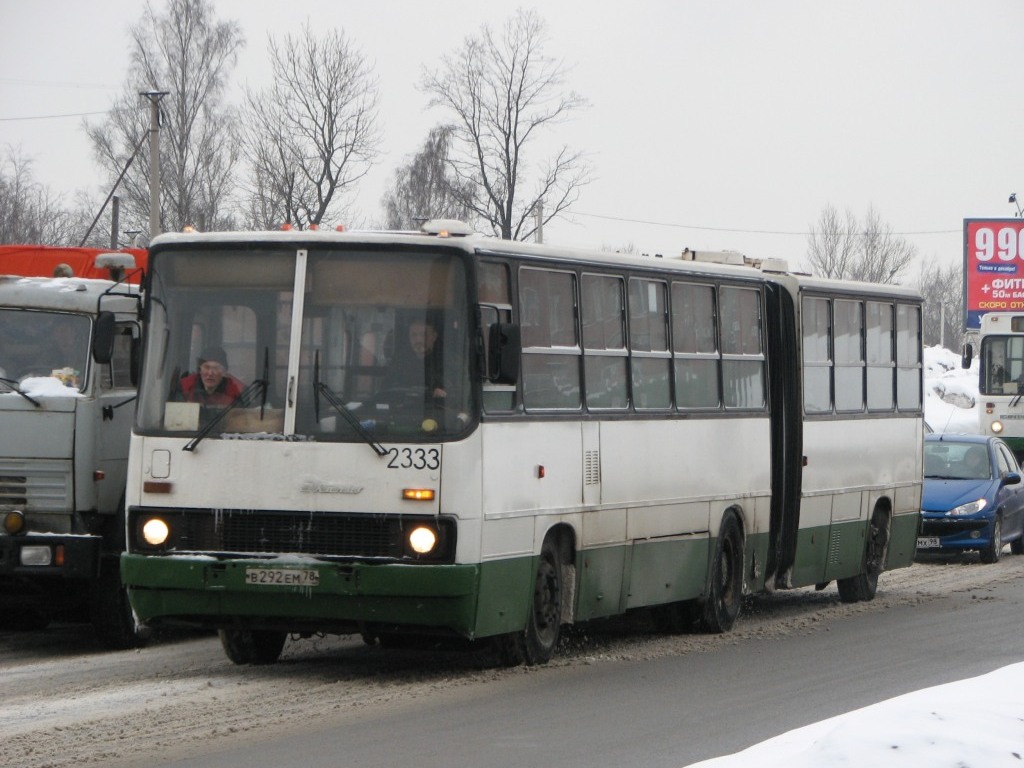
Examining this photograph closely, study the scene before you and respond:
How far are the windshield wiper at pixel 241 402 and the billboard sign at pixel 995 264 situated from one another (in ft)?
190

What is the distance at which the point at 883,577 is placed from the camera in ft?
71.6

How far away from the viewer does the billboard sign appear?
6706 centimetres

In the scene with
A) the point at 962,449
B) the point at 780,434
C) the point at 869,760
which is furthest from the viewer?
the point at 962,449

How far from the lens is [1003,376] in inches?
1398

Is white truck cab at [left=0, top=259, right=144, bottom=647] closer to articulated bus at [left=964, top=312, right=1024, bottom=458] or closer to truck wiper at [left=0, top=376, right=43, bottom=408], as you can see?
truck wiper at [left=0, top=376, right=43, bottom=408]

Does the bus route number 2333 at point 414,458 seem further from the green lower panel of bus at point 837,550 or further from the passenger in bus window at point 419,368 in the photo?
the green lower panel of bus at point 837,550

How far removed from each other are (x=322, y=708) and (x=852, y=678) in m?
3.71

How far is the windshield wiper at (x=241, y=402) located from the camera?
1159 centimetres

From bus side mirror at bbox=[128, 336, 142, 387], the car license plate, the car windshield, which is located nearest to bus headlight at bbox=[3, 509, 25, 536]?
bus side mirror at bbox=[128, 336, 142, 387]

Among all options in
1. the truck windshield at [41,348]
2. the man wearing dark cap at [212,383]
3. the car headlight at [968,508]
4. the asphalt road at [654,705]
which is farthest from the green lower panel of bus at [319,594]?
the car headlight at [968,508]

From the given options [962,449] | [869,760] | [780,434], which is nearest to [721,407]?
[780,434]

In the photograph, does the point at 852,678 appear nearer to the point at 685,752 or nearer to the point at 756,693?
the point at 756,693

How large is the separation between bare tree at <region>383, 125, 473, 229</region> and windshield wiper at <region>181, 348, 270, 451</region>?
45003 millimetres

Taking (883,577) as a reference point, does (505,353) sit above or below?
above
